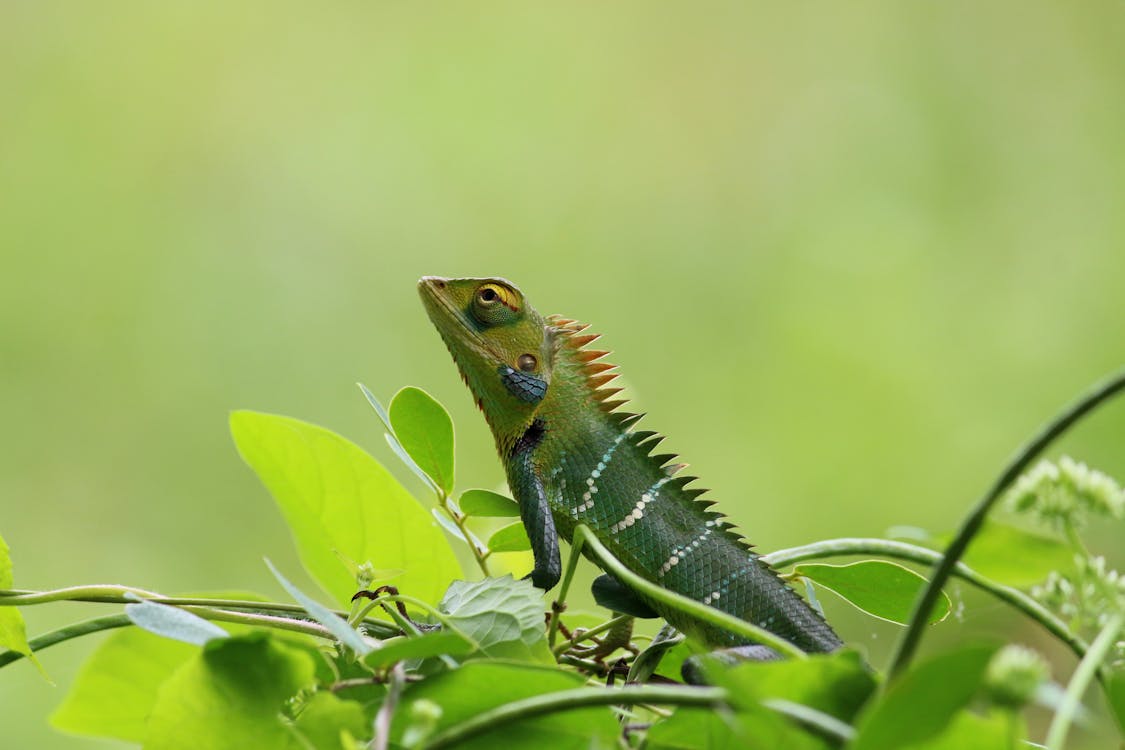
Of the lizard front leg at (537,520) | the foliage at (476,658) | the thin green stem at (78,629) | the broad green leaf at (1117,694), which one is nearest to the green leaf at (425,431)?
the foliage at (476,658)

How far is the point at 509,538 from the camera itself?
809mm

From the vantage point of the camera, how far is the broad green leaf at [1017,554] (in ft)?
1.40

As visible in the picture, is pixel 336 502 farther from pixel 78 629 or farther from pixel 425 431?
pixel 78 629

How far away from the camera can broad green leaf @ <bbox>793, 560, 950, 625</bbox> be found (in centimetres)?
67

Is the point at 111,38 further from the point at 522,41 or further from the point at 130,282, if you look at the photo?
the point at 522,41

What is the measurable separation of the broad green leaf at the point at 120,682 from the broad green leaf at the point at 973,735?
56 cm

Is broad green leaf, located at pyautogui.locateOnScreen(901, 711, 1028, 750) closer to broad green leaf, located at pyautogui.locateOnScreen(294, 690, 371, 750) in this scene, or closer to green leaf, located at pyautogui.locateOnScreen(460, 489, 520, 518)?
broad green leaf, located at pyautogui.locateOnScreen(294, 690, 371, 750)

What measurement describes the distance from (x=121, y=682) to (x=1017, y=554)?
24.8 inches

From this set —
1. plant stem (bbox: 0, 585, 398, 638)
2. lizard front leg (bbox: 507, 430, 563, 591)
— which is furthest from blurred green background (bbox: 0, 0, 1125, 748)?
plant stem (bbox: 0, 585, 398, 638)

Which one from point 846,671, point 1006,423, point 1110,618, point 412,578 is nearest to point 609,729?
point 846,671

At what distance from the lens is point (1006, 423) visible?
323cm

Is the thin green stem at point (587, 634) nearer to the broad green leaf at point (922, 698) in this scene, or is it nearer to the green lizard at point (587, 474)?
the green lizard at point (587, 474)

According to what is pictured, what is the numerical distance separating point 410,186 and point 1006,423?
2.18m

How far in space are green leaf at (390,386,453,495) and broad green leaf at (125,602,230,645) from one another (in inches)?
9.9
